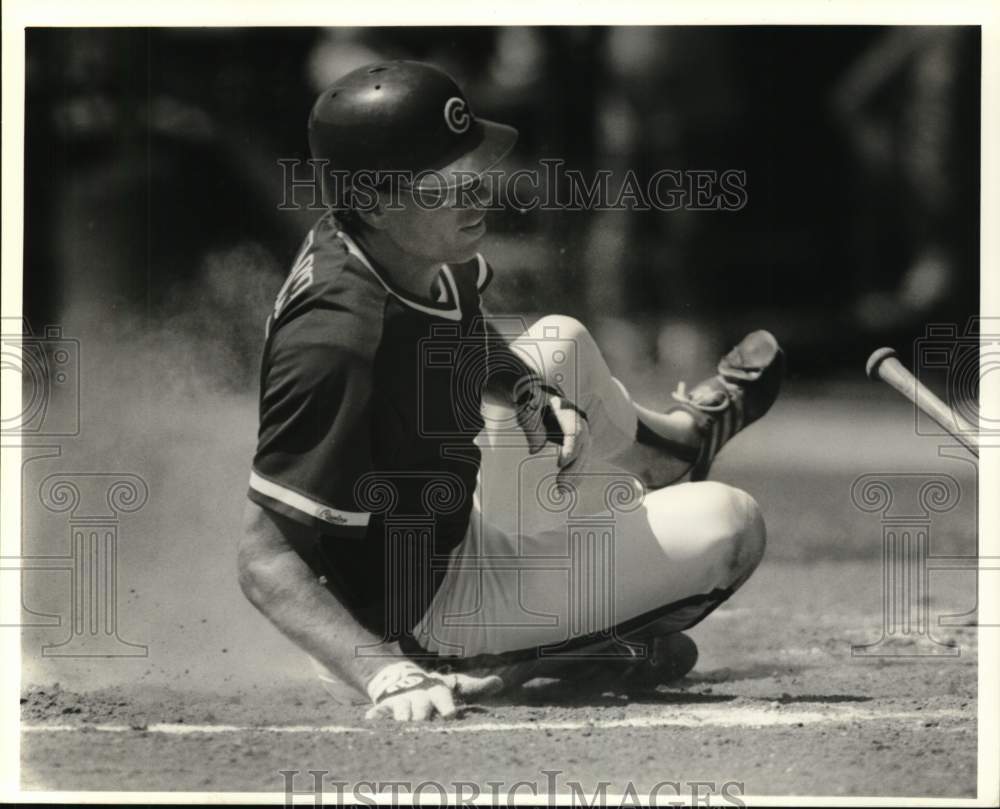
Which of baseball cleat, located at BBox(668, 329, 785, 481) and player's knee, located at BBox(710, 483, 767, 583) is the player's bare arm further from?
baseball cleat, located at BBox(668, 329, 785, 481)

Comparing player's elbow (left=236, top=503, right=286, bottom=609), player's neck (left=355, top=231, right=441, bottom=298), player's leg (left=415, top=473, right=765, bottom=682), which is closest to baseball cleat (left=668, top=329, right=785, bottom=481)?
player's leg (left=415, top=473, right=765, bottom=682)

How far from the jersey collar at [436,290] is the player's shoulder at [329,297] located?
2cm

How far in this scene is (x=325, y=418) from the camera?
634 centimetres

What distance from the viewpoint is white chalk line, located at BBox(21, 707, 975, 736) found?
252 inches

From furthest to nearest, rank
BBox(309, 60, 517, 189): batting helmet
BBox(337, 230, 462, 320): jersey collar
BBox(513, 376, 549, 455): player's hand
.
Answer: BBox(513, 376, 549, 455): player's hand → BBox(337, 230, 462, 320): jersey collar → BBox(309, 60, 517, 189): batting helmet

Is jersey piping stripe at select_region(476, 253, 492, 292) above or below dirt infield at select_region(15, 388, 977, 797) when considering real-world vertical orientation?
above

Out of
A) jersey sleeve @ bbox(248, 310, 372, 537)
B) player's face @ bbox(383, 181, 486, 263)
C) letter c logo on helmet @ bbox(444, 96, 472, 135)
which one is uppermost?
letter c logo on helmet @ bbox(444, 96, 472, 135)

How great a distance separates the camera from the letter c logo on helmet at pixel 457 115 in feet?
20.7

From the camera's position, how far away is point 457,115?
634cm

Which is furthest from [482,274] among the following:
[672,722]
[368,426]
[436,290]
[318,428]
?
[672,722]

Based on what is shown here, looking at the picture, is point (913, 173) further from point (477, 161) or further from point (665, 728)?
point (665, 728)

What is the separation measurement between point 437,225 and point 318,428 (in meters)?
0.87

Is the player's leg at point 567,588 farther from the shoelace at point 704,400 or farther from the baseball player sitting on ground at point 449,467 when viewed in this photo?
Answer: the shoelace at point 704,400

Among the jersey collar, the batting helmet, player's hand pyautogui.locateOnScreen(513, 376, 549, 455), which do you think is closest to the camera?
Answer: the batting helmet
